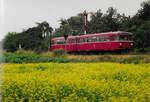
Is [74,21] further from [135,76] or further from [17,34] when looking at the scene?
[135,76]

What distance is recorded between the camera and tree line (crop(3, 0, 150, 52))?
102ft

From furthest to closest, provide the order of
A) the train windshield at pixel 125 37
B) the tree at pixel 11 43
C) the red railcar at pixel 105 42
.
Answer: the tree at pixel 11 43 < the train windshield at pixel 125 37 < the red railcar at pixel 105 42

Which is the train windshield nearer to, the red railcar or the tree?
the red railcar

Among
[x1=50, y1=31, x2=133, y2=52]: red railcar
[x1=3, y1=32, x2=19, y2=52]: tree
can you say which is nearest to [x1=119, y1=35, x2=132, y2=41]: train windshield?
[x1=50, y1=31, x2=133, y2=52]: red railcar

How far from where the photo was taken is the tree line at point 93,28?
31236 mm

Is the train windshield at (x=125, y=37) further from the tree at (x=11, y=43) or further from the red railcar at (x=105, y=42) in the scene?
the tree at (x=11, y=43)

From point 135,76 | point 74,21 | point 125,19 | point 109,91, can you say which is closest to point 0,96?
point 109,91

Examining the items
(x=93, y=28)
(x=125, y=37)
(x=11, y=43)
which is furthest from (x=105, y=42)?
(x=11, y=43)

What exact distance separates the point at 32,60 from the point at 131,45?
32.5ft

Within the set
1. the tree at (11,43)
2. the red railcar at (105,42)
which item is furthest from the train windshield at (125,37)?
the tree at (11,43)

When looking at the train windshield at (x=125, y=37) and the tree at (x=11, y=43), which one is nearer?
the train windshield at (x=125, y=37)

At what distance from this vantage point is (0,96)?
838cm

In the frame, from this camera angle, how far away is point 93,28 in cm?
4072

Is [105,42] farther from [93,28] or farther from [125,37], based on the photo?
[93,28]
